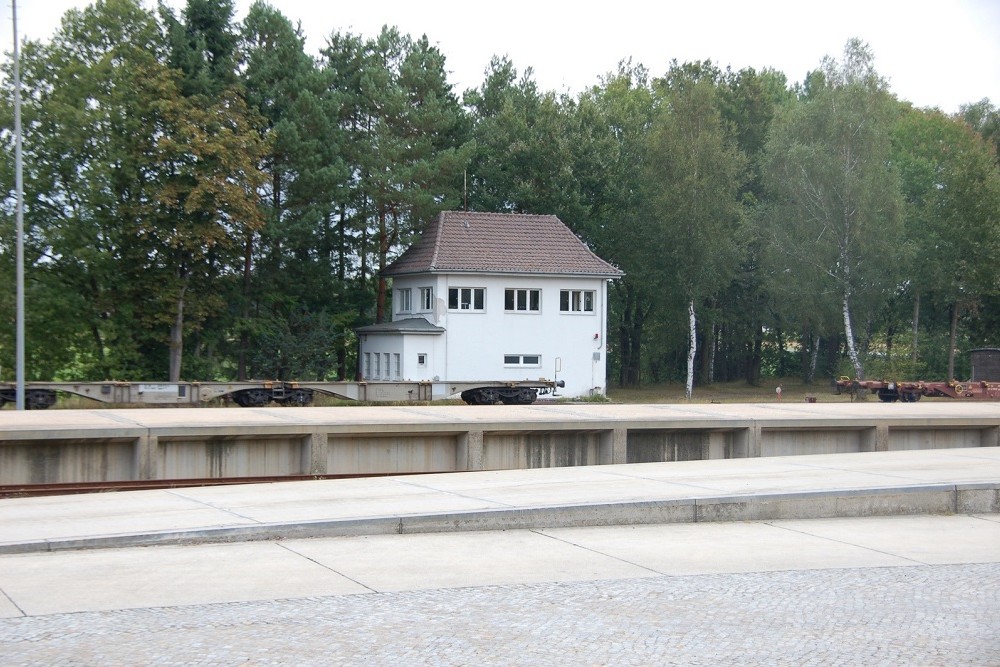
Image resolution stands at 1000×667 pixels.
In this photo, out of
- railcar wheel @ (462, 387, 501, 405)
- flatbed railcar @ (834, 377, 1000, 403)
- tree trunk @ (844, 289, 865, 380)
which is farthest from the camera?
tree trunk @ (844, 289, 865, 380)

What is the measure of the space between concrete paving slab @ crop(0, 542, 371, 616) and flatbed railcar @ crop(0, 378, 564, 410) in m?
26.2

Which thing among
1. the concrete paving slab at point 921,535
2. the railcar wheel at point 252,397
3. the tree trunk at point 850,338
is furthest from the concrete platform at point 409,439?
the tree trunk at point 850,338

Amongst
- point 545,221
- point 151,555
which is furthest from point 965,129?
point 151,555

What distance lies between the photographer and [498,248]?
173 ft

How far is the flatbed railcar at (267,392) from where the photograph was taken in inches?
1382

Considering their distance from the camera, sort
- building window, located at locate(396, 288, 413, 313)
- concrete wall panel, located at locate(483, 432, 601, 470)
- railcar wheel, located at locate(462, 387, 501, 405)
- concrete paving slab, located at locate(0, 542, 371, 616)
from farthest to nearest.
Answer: building window, located at locate(396, 288, 413, 313), railcar wheel, located at locate(462, 387, 501, 405), concrete wall panel, located at locate(483, 432, 601, 470), concrete paving slab, located at locate(0, 542, 371, 616)

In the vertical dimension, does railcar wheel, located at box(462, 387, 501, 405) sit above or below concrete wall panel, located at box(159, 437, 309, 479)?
above

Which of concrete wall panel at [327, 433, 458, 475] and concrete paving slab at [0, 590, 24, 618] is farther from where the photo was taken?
concrete wall panel at [327, 433, 458, 475]

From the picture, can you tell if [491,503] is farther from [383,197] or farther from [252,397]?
[383,197]

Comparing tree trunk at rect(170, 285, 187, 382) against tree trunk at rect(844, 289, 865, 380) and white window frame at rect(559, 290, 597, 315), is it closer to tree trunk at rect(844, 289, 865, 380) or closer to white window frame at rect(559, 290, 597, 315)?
white window frame at rect(559, 290, 597, 315)

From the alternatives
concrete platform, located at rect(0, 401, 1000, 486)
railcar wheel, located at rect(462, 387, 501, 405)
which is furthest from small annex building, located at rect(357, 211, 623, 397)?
concrete platform, located at rect(0, 401, 1000, 486)

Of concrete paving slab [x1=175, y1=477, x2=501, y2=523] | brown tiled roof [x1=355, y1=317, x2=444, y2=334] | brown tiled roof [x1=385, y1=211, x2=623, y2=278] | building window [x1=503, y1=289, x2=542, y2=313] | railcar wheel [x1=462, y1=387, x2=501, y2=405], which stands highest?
brown tiled roof [x1=385, y1=211, x2=623, y2=278]

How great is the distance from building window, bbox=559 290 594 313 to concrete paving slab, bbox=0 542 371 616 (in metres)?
42.0

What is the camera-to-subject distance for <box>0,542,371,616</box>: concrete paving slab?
337 inches
